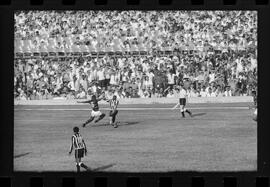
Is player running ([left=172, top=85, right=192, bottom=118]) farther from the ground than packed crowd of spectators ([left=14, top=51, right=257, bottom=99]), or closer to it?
closer to it

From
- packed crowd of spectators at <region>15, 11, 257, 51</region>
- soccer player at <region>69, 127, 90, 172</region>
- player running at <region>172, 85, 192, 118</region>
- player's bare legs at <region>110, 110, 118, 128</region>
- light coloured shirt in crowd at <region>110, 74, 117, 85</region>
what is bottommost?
soccer player at <region>69, 127, 90, 172</region>

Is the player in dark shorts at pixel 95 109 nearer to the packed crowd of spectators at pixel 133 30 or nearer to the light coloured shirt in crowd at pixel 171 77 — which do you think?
the packed crowd of spectators at pixel 133 30

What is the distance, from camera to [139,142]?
15.7m

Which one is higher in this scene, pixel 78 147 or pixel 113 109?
pixel 113 109

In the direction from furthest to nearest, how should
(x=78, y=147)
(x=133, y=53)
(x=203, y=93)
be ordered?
(x=203, y=93), (x=133, y=53), (x=78, y=147)

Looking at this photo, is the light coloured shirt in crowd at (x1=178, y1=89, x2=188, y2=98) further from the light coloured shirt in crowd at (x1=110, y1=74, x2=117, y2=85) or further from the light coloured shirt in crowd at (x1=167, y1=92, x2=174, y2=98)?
the light coloured shirt in crowd at (x1=110, y1=74, x2=117, y2=85)

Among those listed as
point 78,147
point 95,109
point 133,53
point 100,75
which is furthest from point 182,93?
point 78,147

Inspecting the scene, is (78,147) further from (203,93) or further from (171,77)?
(203,93)

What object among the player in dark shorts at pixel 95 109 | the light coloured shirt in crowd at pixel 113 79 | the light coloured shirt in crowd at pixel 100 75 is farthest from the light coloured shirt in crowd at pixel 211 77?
the player in dark shorts at pixel 95 109

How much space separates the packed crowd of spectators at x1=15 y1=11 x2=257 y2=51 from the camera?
15.2 m

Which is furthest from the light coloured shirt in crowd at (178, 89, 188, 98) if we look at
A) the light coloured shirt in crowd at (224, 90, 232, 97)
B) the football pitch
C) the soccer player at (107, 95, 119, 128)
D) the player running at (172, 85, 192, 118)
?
the soccer player at (107, 95, 119, 128)

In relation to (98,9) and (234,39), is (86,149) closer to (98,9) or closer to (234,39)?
(98,9)

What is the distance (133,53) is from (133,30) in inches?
30.0

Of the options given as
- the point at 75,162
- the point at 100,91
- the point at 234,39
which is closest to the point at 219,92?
the point at 234,39
